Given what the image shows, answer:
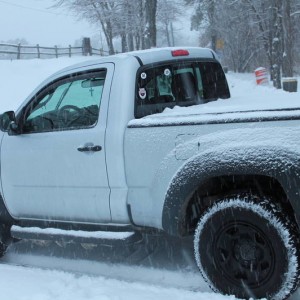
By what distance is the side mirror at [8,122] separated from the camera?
14.8 feet

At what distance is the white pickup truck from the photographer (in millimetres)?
3309

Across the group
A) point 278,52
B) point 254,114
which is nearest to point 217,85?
point 254,114

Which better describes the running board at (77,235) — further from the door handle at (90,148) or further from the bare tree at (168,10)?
the bare tree at (168,10)

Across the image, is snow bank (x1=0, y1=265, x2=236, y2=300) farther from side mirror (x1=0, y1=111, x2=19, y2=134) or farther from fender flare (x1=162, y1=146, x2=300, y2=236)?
side mirror (x1=0, y1=111, x2=19, y2=134)

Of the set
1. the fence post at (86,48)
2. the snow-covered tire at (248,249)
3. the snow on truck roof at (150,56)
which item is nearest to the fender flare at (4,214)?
the snow on truck roof at (150,56)

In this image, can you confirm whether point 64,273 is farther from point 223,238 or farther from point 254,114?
point 254,114

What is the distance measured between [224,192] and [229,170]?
0.38 metres

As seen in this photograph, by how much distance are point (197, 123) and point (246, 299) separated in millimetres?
1267

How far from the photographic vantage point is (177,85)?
4.62 metres

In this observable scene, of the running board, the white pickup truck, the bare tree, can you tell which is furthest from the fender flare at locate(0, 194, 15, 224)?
the bare tree

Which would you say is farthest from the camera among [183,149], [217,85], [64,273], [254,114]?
[217,85]

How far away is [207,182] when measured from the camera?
3654 millimetres

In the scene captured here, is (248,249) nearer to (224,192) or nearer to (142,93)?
(224,192)

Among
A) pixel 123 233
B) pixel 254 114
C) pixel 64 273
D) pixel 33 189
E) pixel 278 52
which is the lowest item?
pixel 64 273
